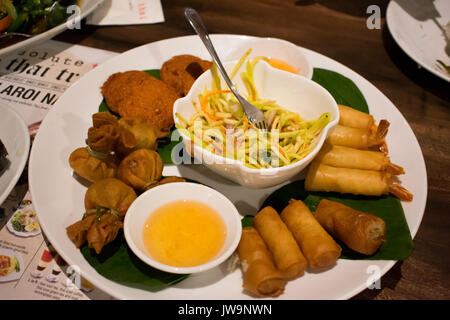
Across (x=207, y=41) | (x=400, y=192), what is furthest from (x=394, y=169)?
(x=207, y=41)

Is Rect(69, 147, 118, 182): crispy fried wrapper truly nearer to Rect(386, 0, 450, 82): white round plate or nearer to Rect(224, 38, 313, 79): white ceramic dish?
Rect(224, 38, 313, 79): white ceramic dish

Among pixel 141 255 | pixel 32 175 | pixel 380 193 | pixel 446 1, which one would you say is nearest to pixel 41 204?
pixel 32 175

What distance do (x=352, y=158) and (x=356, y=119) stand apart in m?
0.34

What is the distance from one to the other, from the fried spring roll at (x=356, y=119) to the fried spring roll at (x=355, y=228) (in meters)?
0.74

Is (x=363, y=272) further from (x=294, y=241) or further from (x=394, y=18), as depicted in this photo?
(x=394, y=18)

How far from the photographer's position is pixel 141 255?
1791 millimetres

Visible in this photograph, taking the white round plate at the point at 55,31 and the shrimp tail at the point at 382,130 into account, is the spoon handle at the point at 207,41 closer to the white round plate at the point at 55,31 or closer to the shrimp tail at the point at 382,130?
the shrimp tail at the point at 382,130

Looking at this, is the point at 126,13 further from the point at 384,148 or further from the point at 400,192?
the point at 400,192

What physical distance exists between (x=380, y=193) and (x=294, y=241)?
0.69 meters

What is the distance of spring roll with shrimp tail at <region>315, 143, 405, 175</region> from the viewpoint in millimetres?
2418

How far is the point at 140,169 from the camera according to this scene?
87.4 inches

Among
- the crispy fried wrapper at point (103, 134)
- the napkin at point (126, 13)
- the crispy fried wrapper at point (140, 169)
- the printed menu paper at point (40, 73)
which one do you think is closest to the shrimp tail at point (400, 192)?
the crispy fried wrapper at point (140, 169)

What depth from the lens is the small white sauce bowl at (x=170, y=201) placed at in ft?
5.86

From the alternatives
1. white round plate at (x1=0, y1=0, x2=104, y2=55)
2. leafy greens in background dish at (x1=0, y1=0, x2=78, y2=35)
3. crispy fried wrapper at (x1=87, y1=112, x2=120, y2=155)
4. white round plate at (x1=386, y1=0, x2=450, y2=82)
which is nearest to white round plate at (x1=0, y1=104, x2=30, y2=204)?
crispy fried wrapper at (x1=87, y1=112, x2=120, y2=155)
